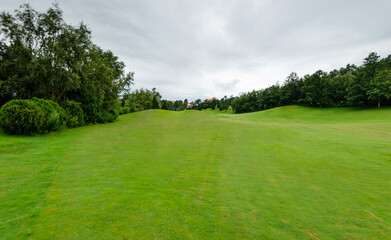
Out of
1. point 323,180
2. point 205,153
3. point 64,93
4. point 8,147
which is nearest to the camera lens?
point 323,180

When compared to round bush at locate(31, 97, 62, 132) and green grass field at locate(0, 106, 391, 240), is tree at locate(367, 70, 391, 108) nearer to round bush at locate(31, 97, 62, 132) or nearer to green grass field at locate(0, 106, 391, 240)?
green grass field at locate(0, 106, 391, 240)

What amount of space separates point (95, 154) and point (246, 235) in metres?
7.77

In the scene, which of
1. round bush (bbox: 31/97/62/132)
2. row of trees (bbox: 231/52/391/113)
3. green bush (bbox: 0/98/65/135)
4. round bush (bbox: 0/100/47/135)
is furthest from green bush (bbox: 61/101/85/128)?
row of trees (bbox: 231/52/391/113)

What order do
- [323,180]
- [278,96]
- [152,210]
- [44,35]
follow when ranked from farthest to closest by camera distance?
[278,96], [44,35], [323,180], [152,210]

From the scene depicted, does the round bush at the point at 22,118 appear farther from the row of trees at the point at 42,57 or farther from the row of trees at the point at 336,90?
the row of trees at the point at 336,90

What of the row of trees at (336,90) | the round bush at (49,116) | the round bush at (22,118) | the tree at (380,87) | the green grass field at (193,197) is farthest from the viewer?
the row of trees at (336,90)

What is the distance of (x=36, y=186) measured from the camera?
4.09 m

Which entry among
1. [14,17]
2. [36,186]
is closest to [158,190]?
[36,186]

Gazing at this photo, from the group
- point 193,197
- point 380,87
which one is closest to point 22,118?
point 193,197

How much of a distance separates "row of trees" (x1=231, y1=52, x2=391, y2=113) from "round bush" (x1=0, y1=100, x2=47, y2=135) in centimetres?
5242

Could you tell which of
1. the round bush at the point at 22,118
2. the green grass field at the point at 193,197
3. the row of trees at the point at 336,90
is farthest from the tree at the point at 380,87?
the round bush at the point at 22,118

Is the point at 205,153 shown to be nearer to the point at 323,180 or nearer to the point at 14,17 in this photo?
the point at 323,180

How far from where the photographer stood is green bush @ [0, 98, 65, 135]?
32.9ft

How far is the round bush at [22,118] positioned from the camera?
32.8 feet
